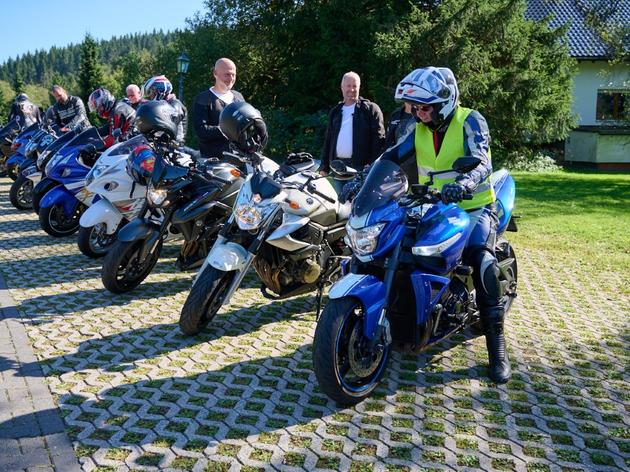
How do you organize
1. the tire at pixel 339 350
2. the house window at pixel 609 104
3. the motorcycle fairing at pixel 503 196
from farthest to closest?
the house window at pixel 609 104 → the motorcycle fairing at pixel 503 196 → the tire at pixel 339 350

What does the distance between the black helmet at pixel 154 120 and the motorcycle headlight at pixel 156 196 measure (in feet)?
2.31

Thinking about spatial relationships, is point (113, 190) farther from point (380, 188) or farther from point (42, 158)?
point (380, 188)

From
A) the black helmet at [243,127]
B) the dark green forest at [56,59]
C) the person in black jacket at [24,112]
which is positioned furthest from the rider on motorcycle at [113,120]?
the dark green forest at [56,59]

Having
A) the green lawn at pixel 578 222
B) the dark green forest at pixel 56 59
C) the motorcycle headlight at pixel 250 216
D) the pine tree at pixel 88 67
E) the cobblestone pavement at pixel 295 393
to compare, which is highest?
the dark green forest at pixel 56 59

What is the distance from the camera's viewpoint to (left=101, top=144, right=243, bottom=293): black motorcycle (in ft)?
19.9

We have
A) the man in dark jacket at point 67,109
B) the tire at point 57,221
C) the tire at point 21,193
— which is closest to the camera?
the tire at point 57,221

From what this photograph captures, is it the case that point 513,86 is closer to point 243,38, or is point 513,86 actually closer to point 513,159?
point 513,159

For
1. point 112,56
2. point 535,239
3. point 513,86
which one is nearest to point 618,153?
point 513,86

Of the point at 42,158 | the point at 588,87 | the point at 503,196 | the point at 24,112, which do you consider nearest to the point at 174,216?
the point at 503,196

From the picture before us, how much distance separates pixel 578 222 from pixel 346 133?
615 centimetres

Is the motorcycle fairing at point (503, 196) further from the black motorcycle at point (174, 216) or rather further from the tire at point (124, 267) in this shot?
the tire at point (124, 267)

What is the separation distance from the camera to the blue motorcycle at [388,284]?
12.6 ft

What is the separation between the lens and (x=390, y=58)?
16.9 meters

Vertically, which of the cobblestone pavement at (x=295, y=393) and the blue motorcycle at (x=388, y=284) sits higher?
the blue motorcycle at (x=388, y=284)
